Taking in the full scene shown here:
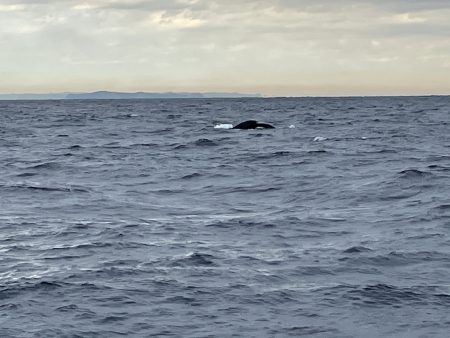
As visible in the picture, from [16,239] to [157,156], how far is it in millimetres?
27092

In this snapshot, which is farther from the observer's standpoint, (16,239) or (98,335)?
(16,239)

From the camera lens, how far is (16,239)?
2053cm

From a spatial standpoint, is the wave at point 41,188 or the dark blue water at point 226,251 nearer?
the dark blue water at point 226,251

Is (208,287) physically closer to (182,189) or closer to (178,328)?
(178,328)

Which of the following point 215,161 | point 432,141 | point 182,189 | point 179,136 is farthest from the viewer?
point 179,136

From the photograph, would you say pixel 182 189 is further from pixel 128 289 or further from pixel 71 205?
pixel 128 289

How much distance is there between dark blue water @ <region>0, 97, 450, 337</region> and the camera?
14156mm

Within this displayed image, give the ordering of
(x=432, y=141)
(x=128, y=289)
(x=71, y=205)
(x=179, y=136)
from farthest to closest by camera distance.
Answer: (x=179, y=136)
(x=432, y=141)
(x=71, y=205)
(x=128, y=289)

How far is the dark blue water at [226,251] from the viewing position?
46.4 ft

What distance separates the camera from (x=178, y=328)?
1366cm

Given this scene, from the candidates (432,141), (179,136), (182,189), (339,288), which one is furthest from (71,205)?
(179,136)

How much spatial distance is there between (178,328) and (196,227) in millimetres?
8687

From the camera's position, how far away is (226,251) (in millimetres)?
19141

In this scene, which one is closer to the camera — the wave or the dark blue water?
the dark blue water
